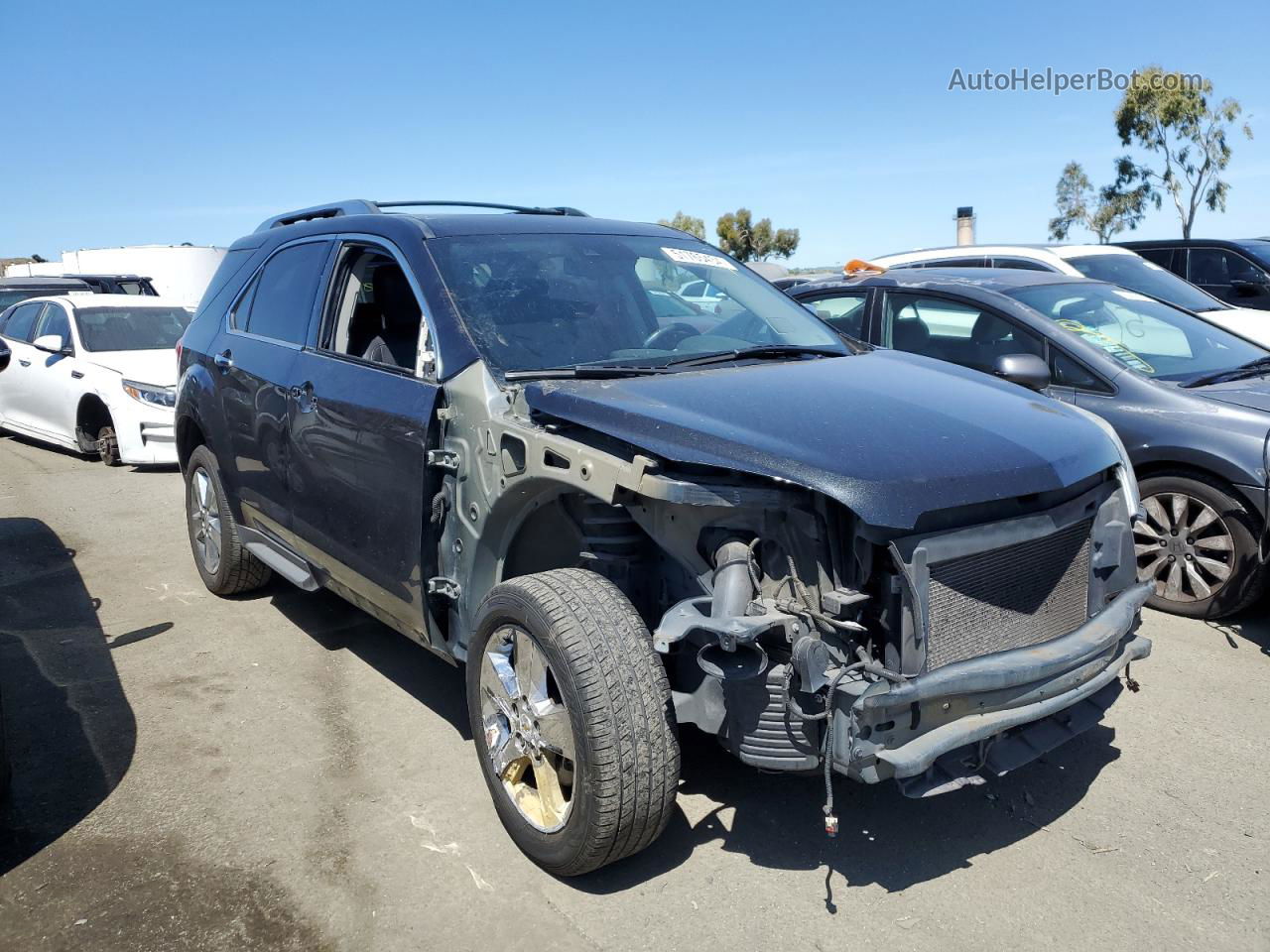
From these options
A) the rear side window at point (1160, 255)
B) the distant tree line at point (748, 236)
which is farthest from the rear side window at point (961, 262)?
the distant tree line at point (748, 236)

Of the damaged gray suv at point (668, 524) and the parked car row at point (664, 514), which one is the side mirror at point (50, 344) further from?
the damaged gray suv at point (668, 524)

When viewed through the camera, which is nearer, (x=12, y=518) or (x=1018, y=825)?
(x=1018, y=825)

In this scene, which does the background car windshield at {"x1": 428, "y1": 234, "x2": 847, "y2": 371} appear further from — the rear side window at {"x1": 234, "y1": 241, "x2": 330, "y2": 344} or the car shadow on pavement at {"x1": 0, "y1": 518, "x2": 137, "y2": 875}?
the car shadow on pavement at {"x1": 0, "y1": 518, "x2": 137, "y2": 875}

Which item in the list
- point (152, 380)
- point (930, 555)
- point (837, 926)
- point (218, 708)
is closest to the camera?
point (930, 555)

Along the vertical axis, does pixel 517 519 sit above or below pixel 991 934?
above

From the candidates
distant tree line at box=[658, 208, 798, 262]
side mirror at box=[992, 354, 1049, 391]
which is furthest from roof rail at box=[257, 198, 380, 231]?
distant tree line at box=[658, 208, 798, 262]

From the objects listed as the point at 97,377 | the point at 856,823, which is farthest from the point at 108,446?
the point at 856,823

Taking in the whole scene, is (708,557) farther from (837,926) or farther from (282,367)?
(282,367)

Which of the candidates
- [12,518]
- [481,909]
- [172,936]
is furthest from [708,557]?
[12,518]

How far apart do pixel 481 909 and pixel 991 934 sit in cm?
144

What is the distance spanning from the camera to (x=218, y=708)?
4387mm

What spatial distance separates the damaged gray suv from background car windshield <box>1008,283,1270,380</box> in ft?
7.39

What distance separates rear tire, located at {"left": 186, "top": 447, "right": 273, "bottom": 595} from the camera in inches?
213

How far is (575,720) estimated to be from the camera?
280cm
